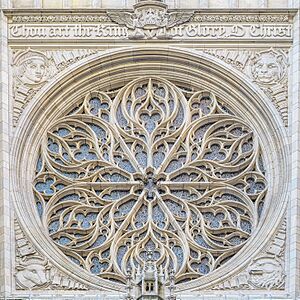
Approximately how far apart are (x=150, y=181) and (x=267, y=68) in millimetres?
3519

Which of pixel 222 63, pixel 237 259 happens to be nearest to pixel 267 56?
pixel 222 63

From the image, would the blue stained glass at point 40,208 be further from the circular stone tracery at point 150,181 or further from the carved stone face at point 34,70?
the carved stone face at point 34,70

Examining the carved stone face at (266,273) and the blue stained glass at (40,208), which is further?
the blue stained glass at (40,208)

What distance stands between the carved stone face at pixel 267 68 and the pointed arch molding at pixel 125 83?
0.31m

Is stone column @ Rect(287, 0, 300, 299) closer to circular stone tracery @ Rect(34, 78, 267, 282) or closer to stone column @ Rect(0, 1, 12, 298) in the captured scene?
circular stone tracery @ Rect(34, 78, 267, 282)

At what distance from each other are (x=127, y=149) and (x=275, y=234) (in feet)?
12.6

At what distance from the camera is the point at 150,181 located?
2205 inches

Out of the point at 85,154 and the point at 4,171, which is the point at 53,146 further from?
the point at 4,171

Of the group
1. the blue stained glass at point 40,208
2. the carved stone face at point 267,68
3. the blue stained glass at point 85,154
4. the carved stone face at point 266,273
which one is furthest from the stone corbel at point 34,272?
the carved stone face at point 267,68

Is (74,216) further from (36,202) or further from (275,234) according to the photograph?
(275,234)

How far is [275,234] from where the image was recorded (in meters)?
54.9

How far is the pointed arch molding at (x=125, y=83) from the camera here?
5500cm

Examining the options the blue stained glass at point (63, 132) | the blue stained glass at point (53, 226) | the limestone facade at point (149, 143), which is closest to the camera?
the limestone facade at point (149, 143)

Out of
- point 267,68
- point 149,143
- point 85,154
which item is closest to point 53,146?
point 85,154
